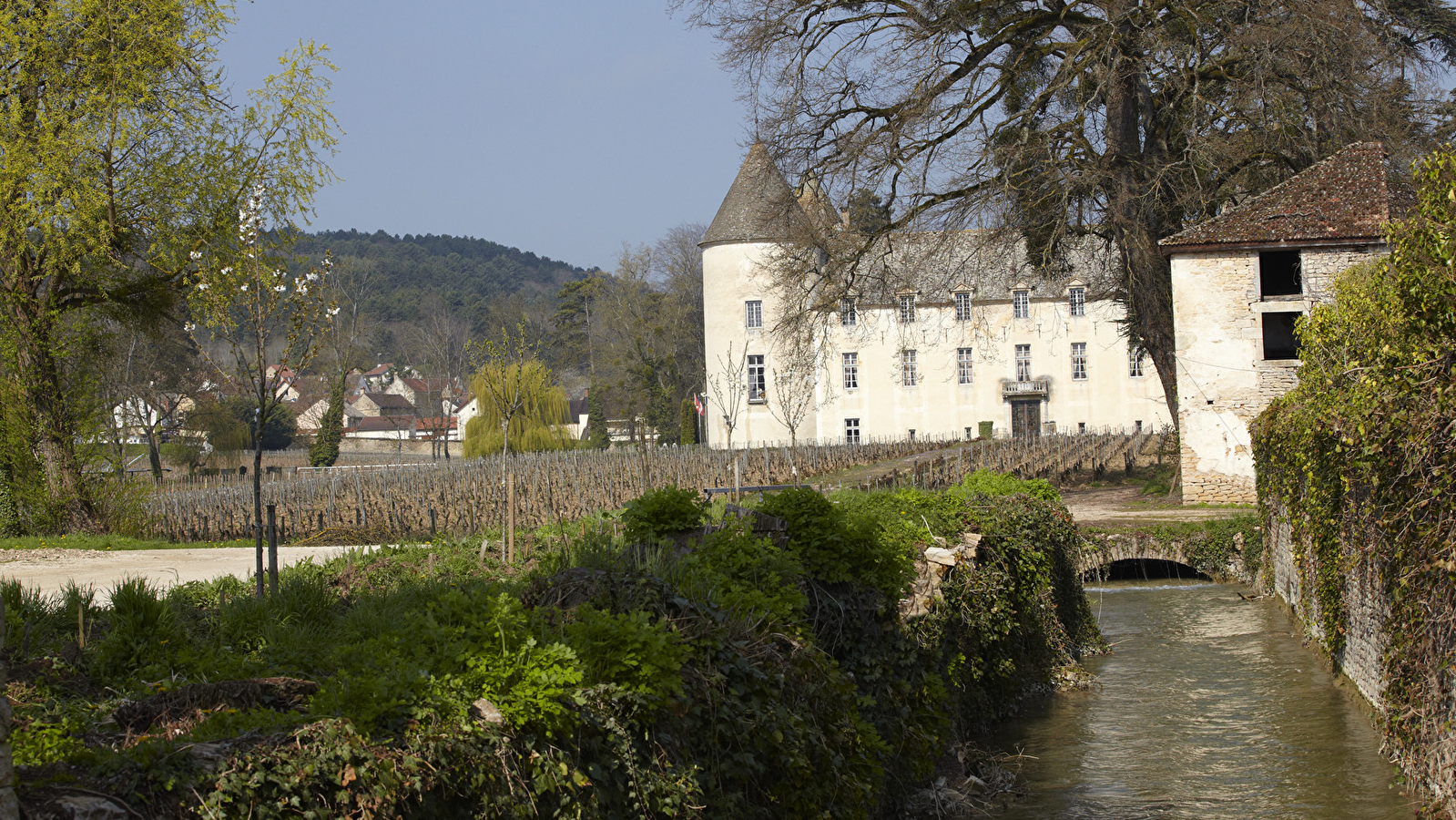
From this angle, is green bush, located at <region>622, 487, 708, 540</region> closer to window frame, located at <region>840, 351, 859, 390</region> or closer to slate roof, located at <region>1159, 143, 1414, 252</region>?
slate roof, located at <region>1159, 143, 1414, 252</region>

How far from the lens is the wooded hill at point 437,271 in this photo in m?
116

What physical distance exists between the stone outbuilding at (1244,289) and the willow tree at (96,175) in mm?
17292

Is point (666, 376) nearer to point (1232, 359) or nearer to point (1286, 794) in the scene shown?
point (1232, 359)

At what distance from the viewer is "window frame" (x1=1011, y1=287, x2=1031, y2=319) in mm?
52656

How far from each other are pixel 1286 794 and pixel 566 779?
22.0 ft

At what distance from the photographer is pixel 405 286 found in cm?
12669

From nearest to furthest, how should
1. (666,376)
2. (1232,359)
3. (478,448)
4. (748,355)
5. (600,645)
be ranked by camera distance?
(600,645) < (1232,359) < (478,448) < (748,355) < (666,376)

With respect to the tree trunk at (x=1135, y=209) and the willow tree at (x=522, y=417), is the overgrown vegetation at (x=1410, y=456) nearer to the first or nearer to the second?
the tree trunk at (x=1135, y=209)

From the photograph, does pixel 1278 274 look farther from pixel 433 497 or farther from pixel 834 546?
pixel 834 546

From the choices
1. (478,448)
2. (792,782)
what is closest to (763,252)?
(478,448)

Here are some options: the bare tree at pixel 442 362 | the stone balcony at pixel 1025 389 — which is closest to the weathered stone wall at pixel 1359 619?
the stone balcony at pixel 1025 389

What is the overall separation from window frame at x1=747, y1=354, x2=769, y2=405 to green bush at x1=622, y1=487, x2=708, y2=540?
41.3 metres

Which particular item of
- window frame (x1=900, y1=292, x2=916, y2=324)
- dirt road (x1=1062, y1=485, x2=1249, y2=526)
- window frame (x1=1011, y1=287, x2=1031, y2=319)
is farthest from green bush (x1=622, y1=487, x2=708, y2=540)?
window frame (x1=1011, y1=287, x2=1031, y2=319)

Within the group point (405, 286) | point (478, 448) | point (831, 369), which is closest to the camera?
point (478, 448)
